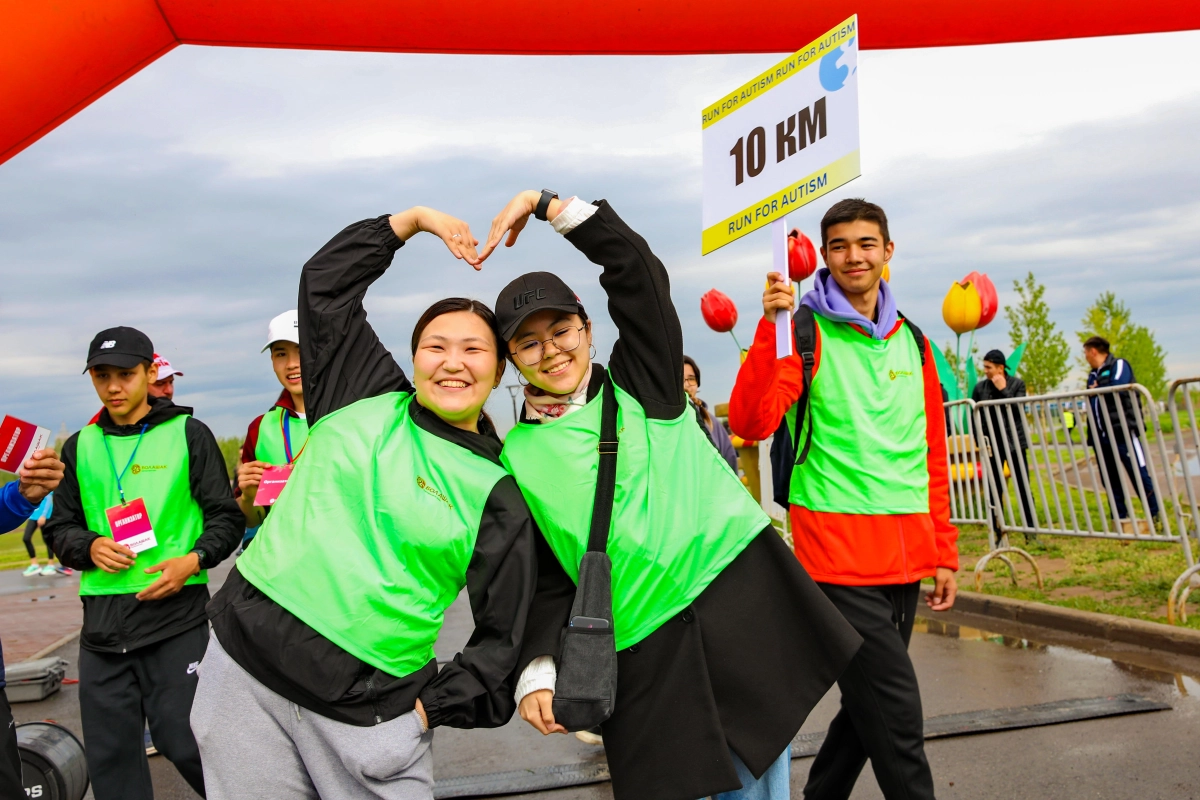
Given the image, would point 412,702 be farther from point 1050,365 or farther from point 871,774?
point 1050,365

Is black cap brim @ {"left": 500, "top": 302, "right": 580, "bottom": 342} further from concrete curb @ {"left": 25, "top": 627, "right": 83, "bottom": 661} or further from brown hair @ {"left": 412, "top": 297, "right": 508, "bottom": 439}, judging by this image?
concrete curb @ {"left": 25, "top": 627, "right": 83, "bottom": 661}

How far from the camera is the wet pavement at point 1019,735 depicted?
4270 millimetres

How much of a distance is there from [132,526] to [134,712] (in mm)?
752

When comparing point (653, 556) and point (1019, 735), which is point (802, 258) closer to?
point (1019, 735)

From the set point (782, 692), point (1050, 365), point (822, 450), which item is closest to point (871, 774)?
point (822, 450)

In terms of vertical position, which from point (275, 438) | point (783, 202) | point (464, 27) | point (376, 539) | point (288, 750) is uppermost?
point (464, 27)

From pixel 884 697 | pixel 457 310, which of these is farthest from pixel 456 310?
pixel 884 697

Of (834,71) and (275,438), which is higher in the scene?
(834,71)

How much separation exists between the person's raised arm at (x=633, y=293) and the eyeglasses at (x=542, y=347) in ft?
0.62

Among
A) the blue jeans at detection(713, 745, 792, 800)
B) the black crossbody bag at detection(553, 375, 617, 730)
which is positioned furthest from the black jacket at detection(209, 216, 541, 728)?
the blue jeans at detection(713, 745, 792, 800)

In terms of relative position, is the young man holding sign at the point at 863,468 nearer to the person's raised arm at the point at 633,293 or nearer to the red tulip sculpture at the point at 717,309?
the person's raised arm at the point at 633,293

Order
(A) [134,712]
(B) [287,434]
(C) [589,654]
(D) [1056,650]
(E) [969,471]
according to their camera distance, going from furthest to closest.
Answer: (E) [969,471] < (D) [1056,650] < (B) [287,434] < (A) [134,712] < (C) [589,654]

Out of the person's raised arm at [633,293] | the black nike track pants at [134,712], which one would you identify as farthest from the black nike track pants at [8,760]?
the person's raised arm at [633,293]

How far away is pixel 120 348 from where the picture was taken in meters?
4.10
